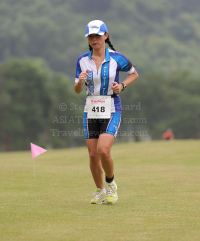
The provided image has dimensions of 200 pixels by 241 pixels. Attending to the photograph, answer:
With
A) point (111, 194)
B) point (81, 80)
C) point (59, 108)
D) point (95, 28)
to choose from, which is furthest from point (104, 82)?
point (59, 108)

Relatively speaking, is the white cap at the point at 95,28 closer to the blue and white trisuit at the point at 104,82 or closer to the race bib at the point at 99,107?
the blue and white trisuit at the point at 104,82

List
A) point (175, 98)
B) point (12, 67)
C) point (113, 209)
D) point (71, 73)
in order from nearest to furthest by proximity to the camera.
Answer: point (113, 209)
point (12, 67)
point (175, 98)
point (71, 73)

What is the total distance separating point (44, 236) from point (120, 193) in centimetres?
425

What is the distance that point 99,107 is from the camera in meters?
8.32

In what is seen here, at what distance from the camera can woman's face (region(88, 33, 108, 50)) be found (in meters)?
8.20

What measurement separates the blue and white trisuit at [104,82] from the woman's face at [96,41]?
→ 17 centimetres

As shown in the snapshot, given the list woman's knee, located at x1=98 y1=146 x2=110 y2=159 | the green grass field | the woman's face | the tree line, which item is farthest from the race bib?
the tree line

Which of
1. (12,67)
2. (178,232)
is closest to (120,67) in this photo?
(178,232)

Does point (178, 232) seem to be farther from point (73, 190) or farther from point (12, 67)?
point (12, 67)

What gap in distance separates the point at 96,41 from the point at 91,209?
242 centimetres

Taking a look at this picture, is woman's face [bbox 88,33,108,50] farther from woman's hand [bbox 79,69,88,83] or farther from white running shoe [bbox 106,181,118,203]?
white running shoe [bbox 106,181,118,203]

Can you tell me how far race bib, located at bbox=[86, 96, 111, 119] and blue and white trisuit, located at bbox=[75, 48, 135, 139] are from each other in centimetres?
6

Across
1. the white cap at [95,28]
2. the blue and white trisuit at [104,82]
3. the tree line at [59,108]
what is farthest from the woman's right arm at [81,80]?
the tree line at [59,108]

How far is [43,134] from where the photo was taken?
84.2 metres
